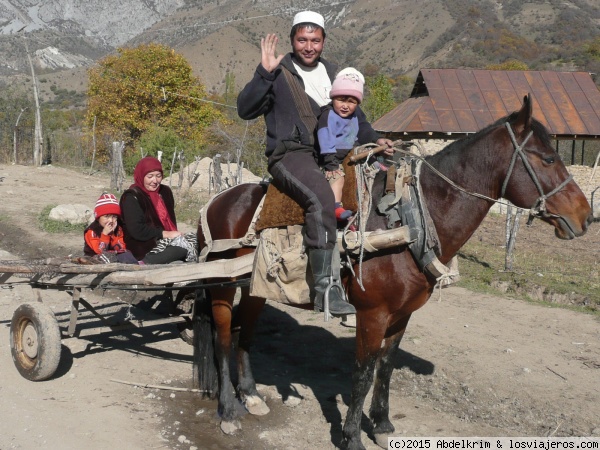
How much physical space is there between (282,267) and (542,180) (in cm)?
182

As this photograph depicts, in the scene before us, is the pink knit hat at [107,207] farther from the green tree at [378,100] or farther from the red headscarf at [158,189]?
the green tree at [378,100]

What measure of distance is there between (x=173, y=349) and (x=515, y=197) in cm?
399

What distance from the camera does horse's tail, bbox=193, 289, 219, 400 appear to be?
509cm

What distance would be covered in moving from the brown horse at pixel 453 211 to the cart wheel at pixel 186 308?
1.78 metres

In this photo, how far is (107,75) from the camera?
36219mm

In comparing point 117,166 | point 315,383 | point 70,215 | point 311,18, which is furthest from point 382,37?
point 311,18

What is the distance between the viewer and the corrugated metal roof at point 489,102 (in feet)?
63.1

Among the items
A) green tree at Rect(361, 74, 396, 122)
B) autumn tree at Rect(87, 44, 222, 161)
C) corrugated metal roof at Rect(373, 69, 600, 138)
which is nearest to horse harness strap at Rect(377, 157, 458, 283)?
corrugated metal roof at Rect(373, 69, 600, 138)

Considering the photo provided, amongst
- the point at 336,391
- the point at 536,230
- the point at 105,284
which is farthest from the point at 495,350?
the point at 536,230

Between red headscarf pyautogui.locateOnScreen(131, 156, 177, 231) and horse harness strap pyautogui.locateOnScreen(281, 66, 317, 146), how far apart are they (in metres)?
1.91

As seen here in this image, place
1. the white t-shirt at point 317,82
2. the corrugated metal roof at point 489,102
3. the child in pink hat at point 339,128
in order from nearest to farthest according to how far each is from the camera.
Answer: the child in pink hat at point 339,128
the white t-shirt at point 317,82
the corrugated metal roof at point 489,102

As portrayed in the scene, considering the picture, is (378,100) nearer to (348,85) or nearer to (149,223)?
(149,223)

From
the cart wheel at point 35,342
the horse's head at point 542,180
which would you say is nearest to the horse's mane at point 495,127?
the horse's head at point 542,180

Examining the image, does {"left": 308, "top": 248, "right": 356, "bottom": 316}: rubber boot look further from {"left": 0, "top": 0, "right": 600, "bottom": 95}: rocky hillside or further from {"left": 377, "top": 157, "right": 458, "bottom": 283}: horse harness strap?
{"left": 0, "top": 0, "right": 600, "bottom": 95}: rocky hillside
